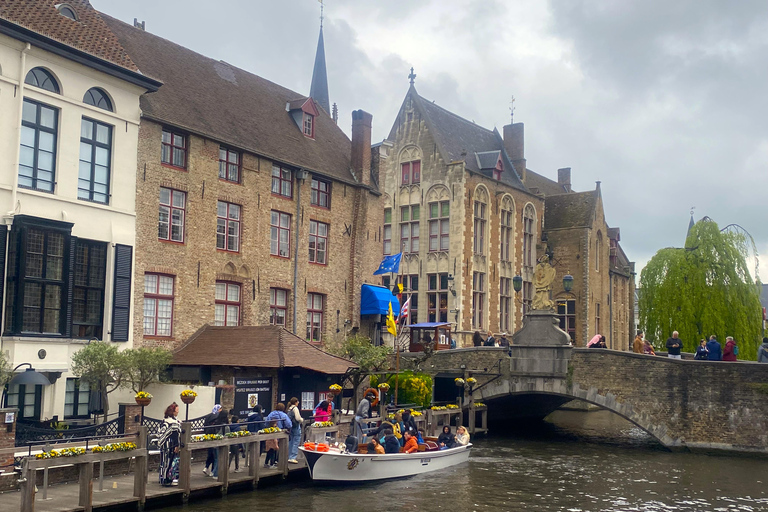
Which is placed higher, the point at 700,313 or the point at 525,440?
the point at 700,313

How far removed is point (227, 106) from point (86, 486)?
1854cm

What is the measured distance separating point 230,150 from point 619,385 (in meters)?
16.3

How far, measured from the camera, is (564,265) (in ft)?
170

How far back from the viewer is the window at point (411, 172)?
149ft

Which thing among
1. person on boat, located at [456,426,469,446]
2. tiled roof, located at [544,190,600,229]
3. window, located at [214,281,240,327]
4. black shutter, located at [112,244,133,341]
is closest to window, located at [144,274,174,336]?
black shutter, located at [112,244,133,341]

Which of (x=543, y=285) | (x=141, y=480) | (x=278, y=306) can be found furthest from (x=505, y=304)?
(x=141, y=480)

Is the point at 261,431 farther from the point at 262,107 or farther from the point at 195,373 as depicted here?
the point at 262,107

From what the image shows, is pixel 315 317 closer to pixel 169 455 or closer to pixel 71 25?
pixel 71 25

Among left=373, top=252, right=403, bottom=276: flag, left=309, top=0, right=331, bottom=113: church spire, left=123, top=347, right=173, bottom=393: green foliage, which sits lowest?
left=123, top=347, right=173, bottom=393: green foliage

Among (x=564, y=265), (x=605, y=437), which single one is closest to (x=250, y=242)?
(x=605, y=437)

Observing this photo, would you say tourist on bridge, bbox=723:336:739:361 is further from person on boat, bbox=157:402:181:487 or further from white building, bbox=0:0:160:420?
white building, bbox=0:0:160:420

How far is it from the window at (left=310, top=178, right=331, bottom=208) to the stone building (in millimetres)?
65

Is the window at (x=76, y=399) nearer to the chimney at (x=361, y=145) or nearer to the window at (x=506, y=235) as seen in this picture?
the chimney at (x=361, y=145)

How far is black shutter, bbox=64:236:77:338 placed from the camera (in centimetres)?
2200
